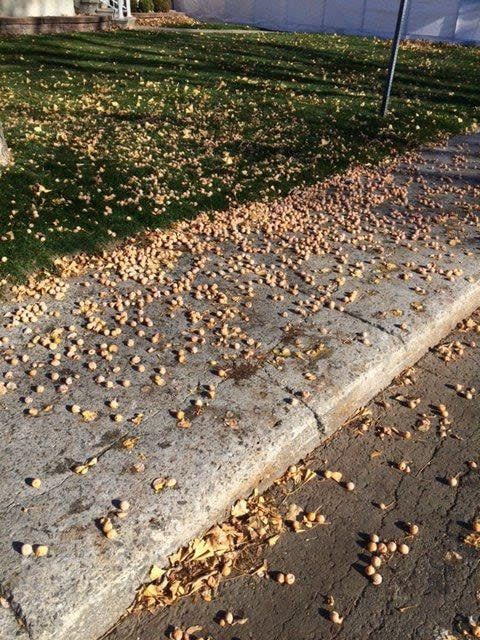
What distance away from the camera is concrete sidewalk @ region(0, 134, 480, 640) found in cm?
283

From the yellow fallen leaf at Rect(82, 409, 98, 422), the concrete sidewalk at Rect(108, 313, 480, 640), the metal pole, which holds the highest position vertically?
the metal pole

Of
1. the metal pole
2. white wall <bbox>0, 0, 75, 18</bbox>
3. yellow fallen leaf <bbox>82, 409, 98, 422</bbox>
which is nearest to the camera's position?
yellow fallen leaf <bbox>82, 409, 98, 422</bbox>

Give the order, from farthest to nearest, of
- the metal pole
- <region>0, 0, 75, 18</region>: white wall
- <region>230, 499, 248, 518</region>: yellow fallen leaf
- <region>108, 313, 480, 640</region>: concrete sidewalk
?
<region>0, 0, 75, 18</region>: white wall, the metal pole, <region>230, 499, 248, 518</region>: yellow fallen leaf, <region>108, 313, 480, 640</region>: concrete sidewalk

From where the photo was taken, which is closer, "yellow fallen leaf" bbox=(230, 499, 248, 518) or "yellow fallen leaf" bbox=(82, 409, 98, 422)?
"yellow fallen leaf" bbox=(230, 499, 248, 518)

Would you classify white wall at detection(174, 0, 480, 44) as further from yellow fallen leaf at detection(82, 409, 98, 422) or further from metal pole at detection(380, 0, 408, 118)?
yellow fallen leaf at detection(82, 409, 98, 422)

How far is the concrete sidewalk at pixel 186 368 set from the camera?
2826 millimetres

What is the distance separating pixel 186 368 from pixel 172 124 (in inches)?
265

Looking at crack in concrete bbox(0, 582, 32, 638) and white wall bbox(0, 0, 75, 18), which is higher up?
white wall bbox(0, 0, 75, 18)

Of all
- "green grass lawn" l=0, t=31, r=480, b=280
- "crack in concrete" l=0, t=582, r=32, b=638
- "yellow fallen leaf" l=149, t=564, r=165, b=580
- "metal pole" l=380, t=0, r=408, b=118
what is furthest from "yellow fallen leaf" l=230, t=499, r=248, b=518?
"metal pole" l=380, t=0, r=408, b=118

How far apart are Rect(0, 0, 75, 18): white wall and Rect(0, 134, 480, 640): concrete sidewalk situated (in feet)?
46.7

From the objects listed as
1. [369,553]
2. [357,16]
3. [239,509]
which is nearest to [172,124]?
[239,509]

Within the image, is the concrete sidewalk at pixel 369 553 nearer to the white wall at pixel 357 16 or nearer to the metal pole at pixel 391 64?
the metal pole at pixel 391 64

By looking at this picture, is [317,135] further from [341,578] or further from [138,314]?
[341,578]

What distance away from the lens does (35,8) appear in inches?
669
